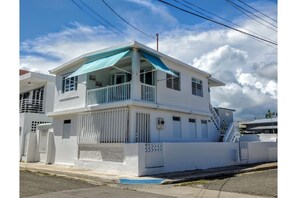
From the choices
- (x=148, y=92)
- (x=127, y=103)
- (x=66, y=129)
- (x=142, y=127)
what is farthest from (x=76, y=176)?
(x=148, y=92)

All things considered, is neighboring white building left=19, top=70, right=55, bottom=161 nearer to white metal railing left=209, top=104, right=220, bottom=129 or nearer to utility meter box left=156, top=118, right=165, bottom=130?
utility meter box left=156, top=118, right=165, bottom=130

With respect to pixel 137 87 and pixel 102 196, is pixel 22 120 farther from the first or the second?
pixel 102 196

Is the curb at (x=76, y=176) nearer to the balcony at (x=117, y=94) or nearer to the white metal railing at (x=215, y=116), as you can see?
the balcony at (x=117, y=94)

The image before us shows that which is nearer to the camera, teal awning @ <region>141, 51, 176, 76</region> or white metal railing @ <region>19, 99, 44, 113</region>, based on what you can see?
teal awning @ <region>141, 51, 176, 76</region>

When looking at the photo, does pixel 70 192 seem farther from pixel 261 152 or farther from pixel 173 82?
pixel 261 152

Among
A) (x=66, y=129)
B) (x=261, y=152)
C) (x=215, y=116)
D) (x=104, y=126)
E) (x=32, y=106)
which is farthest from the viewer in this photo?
(x=32, y=106)

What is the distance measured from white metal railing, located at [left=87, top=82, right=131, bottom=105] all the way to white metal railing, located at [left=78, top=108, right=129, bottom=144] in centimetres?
80

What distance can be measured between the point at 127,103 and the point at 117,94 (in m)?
1.86

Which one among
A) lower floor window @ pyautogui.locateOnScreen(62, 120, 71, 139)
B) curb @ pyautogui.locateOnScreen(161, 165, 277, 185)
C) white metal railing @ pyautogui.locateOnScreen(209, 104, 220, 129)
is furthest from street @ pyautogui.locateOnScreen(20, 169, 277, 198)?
white metal railing @ pyautogui.locateOnScreen(209, 104, 220, 129)

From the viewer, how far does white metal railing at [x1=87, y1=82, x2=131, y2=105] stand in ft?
48.9

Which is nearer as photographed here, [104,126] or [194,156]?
[104,126]

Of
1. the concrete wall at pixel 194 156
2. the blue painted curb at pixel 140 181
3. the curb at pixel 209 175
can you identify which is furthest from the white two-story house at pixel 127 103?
the curb at pixel 209 175

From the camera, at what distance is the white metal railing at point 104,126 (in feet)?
46.3

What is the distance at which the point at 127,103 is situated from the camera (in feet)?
45.1
